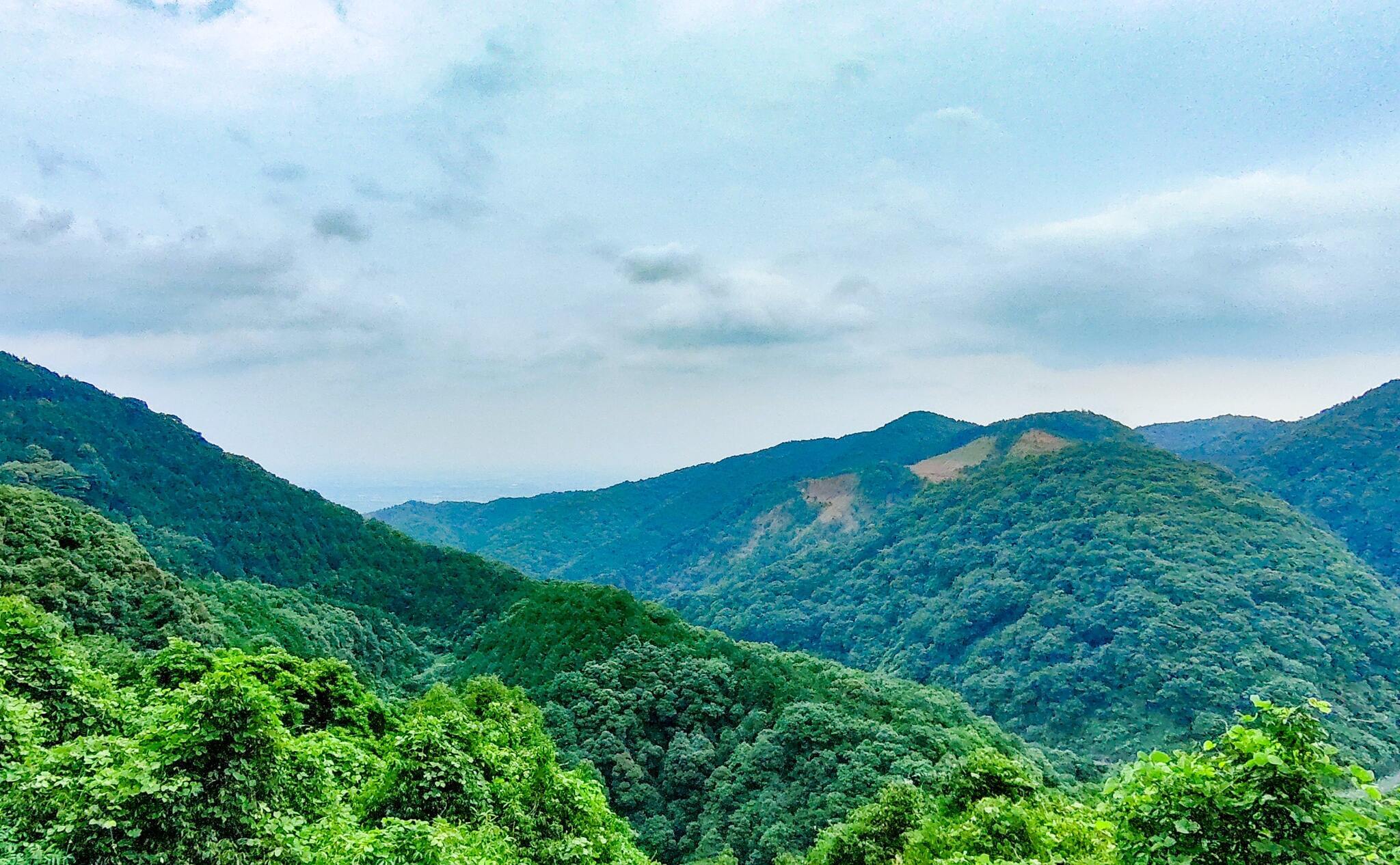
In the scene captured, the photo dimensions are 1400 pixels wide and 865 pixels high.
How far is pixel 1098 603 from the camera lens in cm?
9912

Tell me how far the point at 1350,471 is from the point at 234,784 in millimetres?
210678

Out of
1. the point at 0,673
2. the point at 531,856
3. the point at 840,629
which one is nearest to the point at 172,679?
the point at 0,673

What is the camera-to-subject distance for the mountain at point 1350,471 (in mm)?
138625

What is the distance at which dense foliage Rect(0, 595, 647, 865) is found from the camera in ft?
30.5

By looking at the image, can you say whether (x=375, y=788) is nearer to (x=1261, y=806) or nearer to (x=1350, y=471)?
(x=1261, y=806)

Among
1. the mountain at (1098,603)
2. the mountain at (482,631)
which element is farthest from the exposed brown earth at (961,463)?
the mountain at (482,631)

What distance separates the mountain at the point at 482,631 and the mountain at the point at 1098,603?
110ft

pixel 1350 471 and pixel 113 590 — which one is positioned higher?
pixel 113 590

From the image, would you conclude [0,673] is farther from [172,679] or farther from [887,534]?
Answer: [887,534]

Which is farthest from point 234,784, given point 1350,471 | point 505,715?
point 1350,471

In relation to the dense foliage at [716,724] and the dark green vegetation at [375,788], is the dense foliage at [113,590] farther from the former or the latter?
the dense foliage at [716,724]

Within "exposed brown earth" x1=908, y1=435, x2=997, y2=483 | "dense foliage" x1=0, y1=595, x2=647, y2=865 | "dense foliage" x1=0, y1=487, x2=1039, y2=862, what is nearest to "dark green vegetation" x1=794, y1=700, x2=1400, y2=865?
"dense foliage" x1=0, y1=595, x2=647, y2=865

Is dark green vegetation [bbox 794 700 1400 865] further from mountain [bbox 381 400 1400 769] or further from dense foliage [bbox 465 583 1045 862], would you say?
mountain [bbox 381 400 1400 769]

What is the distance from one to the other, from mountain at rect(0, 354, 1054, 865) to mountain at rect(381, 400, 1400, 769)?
110ft
